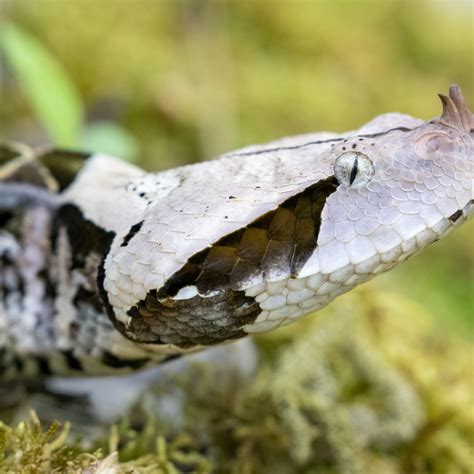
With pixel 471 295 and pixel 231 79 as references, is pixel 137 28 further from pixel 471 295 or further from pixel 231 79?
pixel 471 295

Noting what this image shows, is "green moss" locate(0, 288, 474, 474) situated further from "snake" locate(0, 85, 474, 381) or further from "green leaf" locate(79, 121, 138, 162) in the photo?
"green leaf" locate(79, 121, 138, 162)

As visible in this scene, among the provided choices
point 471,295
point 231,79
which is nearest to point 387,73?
point 231,79

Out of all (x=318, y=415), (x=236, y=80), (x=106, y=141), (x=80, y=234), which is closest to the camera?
(x=80, y=234)

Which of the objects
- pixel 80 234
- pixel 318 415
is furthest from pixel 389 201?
pixel 318 415

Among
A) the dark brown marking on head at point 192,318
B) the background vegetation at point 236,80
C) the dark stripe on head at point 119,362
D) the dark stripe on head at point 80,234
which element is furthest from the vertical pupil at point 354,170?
the background vegetation at point 236,80

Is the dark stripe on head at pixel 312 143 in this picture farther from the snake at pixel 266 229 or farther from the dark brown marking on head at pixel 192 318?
the dark brown marking on head at pixel 192 318

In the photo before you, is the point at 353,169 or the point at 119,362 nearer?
the point at 353,169

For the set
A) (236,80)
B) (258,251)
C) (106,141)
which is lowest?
(258,251)

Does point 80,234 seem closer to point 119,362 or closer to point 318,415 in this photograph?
point 119,362
